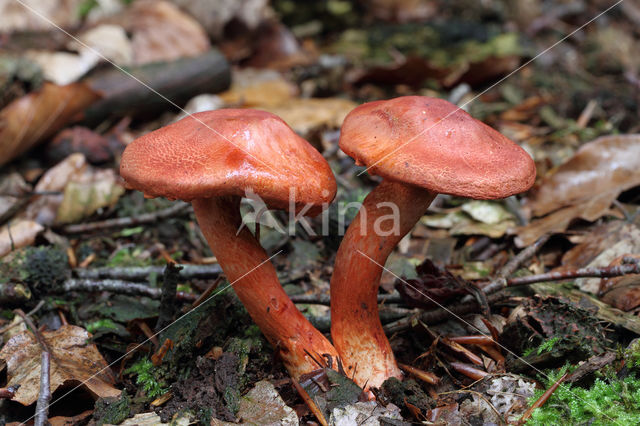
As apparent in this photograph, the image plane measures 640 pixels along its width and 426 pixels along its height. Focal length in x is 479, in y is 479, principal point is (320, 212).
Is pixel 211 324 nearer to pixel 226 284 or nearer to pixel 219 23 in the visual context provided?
pixel 226 284

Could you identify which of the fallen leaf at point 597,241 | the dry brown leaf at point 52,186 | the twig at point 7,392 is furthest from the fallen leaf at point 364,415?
the dry brown leaf at point 52,186

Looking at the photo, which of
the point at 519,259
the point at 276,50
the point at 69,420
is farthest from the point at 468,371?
the point at 276,50

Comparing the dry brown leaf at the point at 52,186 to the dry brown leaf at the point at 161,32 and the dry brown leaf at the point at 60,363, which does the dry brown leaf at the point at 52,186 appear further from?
the dry brown leaf at the point at 161,32

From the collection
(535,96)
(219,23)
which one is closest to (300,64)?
(219,23)

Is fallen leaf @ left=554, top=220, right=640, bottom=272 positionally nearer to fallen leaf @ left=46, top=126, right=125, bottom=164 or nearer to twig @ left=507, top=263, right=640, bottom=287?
Answer: twig @ left=507, top=263, right=640, bottom=287

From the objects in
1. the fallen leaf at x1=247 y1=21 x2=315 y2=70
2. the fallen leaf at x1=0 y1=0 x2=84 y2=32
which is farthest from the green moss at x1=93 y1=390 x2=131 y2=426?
the fallen leaf at x1=0 y1=0 x2=84 y2=32
